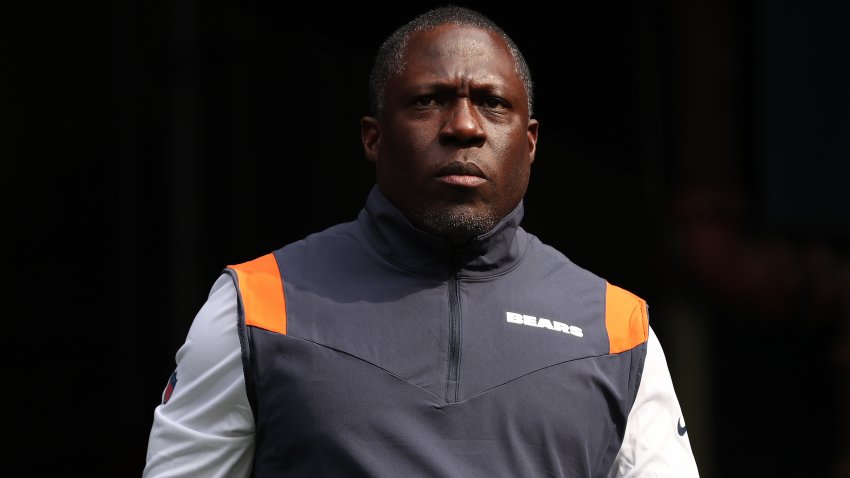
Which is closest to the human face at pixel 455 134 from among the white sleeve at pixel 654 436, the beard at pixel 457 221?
the beard at pixel 457 221

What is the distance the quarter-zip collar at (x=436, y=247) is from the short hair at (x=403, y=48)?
9.4 inches

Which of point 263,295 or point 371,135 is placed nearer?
point 263,295

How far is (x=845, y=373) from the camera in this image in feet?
19.6

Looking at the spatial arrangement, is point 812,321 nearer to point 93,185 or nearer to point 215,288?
point 93,185

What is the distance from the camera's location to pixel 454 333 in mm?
2623

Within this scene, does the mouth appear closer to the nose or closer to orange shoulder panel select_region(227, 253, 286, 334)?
the nose

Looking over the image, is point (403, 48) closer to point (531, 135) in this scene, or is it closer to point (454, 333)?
point (531, 135)

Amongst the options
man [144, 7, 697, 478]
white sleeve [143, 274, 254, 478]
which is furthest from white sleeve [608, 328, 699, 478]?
white sleeve [143, 274, 254, 478]

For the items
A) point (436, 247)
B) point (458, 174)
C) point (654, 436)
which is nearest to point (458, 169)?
point (458, 174)

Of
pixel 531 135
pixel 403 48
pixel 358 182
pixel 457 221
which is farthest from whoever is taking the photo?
pixel 358 182

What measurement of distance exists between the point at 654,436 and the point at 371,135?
2.71 ft

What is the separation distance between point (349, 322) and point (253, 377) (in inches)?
8.3

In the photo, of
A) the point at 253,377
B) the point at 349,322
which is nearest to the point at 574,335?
the point at 349,322

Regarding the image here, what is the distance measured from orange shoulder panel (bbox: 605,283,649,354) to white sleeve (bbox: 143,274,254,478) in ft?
2.34
